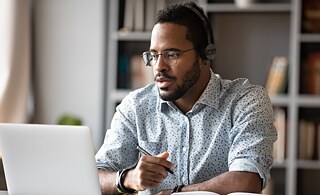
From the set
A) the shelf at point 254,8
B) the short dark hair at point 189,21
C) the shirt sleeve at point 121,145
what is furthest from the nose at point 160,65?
the shelf at point 254,8

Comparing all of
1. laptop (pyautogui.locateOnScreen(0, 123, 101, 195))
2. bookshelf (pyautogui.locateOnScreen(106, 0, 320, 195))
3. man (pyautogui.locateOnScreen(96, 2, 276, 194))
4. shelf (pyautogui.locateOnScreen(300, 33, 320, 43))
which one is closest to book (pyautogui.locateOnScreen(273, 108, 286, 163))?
bookshelf (pyautogui.locateOnScreen(106, 0, 320, 195))

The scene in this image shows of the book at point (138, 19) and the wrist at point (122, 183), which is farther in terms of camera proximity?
the book at point (138, 19)

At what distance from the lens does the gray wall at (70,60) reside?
4.48 metres

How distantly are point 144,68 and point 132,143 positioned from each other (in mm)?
2023

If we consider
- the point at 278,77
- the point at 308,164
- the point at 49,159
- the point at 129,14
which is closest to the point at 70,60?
the point at 129,14

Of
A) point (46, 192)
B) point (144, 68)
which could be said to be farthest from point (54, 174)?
point (144, 68)

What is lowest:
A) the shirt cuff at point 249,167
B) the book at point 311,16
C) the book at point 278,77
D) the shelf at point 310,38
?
the shirt cuff at point 249,167

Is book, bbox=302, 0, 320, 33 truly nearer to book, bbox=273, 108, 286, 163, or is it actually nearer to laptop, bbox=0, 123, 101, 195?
book, bbox=273, 108, 286, 163

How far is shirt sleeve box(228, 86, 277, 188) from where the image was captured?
2.20 meters

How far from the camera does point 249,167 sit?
2174 mm

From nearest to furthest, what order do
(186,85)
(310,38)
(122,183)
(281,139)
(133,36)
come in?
1. (122,183)
2. (186,85)
3. (310,38)
4. (281,139)
5. (133,36)

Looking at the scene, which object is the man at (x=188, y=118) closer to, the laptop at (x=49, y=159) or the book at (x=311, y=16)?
the laptop at (x=49, y=159)

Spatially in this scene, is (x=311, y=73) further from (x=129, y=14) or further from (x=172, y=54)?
(x=172, y=54)

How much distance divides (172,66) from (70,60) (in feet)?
7.46
